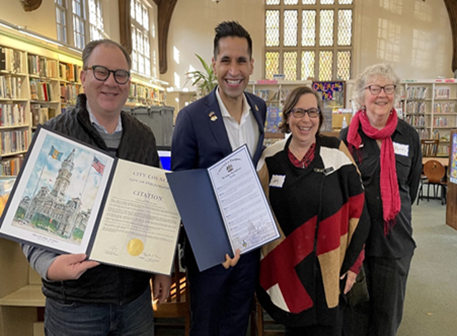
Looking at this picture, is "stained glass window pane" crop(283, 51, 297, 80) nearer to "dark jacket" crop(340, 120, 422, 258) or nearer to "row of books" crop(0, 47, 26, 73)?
"row of books" crop(0, 47, 26, 73)

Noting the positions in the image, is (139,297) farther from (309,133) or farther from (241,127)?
(309,133)

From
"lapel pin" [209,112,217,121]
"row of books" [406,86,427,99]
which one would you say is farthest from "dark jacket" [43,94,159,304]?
"row of books" [406,86,427,99]

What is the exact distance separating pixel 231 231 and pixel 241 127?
540 mm

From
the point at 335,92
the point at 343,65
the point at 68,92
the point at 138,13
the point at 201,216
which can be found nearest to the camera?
the point at 201,216

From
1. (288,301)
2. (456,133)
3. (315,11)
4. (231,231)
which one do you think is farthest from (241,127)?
(315,11)

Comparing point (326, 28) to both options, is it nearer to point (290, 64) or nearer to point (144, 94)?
point (290, 64)

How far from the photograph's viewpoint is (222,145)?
Answer: 5.34 feet

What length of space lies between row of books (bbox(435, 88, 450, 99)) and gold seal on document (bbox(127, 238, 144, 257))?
13.6m

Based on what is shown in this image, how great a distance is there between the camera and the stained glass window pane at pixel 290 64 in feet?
50.3

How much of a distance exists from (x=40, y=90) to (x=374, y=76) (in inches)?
257

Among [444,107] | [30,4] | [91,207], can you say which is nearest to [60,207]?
[91,207]

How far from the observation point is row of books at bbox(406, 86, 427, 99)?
1224 cm

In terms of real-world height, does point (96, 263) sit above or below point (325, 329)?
above

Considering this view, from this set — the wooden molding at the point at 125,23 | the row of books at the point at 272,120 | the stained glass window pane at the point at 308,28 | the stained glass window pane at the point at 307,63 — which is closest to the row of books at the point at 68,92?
the wooden molding at the point at 125,23
